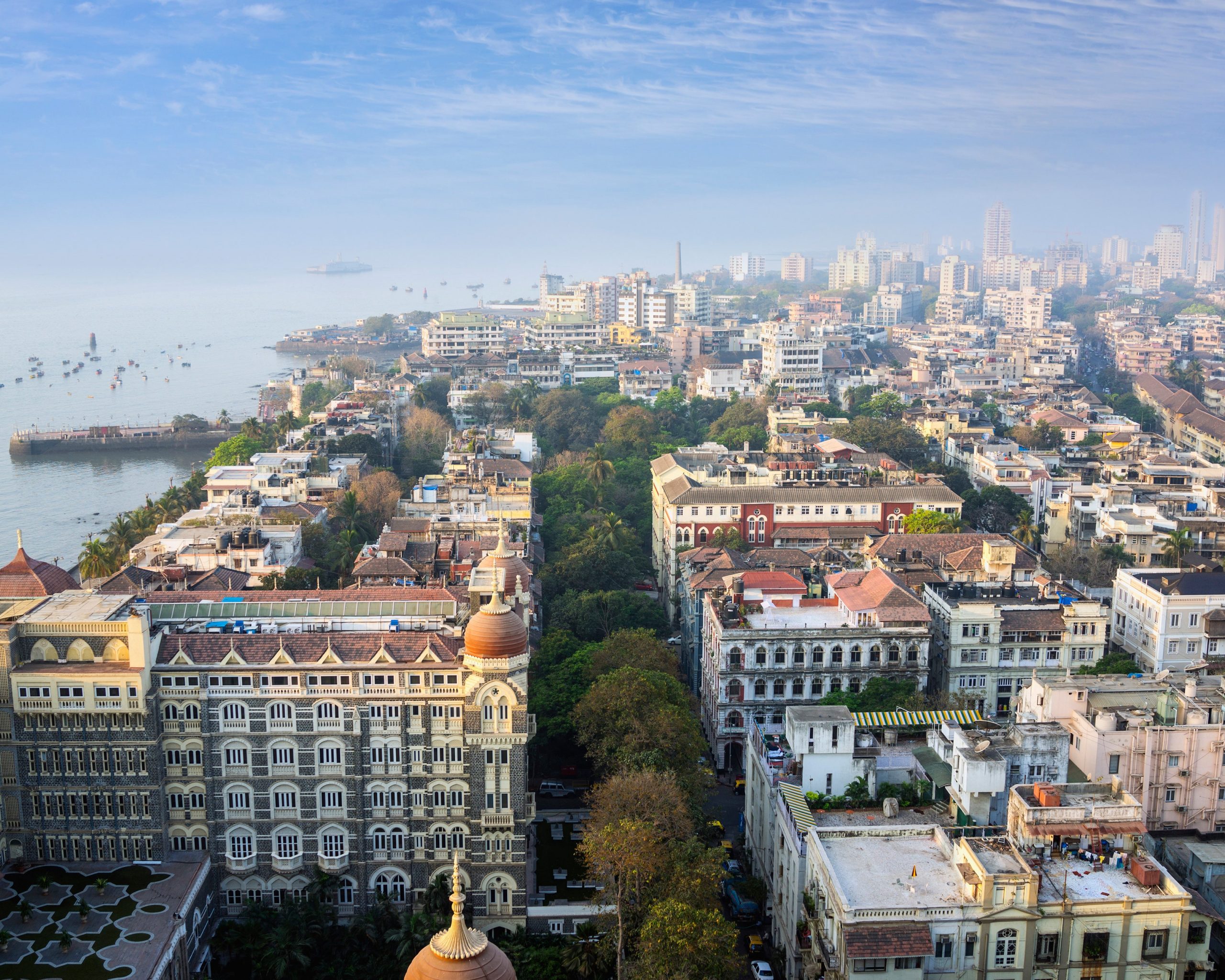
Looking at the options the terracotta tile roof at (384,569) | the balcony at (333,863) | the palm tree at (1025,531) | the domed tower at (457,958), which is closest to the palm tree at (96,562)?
the terracotta tile roof at (384,569)

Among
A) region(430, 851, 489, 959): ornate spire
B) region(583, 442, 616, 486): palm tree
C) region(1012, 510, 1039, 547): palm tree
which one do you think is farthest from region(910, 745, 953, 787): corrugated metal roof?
region(583, 442, 616, 486): palm tree

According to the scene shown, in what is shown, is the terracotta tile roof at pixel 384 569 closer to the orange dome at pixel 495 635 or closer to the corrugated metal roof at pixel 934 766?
the orange dome at pixel 495 635

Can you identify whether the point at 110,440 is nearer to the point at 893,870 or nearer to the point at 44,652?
the point at 44,652

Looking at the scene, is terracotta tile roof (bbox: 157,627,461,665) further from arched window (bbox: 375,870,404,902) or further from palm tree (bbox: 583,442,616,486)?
palm tree (bbox: 583,442,616,486)

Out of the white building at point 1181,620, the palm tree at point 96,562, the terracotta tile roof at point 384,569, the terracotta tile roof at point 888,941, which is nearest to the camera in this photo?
the terracotta tile roof at point 888,941

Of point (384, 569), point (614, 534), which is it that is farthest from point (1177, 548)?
point (384, 569)

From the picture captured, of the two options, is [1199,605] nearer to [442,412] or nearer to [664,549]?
[664,549]
